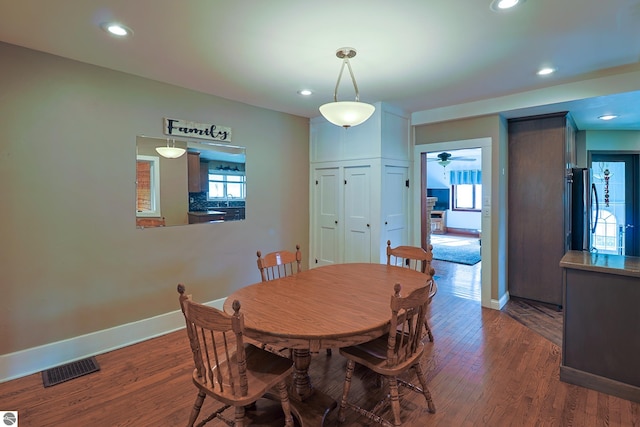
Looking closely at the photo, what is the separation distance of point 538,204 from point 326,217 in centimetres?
265

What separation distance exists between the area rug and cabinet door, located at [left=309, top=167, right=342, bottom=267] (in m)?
3.08

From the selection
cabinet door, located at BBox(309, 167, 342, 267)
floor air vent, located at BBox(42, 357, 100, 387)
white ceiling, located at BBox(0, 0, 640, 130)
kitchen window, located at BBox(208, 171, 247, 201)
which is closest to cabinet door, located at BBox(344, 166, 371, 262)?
cabinet door, located at BBox(309, 167, 342, 267)

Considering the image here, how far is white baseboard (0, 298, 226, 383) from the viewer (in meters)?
2.46

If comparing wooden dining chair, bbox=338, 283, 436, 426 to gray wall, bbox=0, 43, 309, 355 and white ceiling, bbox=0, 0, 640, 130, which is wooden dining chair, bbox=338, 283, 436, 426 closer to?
white ceiling, bbox=0, 0, 640, 130

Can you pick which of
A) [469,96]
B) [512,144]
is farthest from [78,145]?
[512,144]

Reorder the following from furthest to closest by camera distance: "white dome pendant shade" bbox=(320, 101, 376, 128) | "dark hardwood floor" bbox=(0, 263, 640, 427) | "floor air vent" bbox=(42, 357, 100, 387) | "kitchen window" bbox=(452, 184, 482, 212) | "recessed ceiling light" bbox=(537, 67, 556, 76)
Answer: "kitchen window" bbox=(452, 184, 482, 212) → "recessed ceiling light" bbox=(537, 67, 556, 76) → "floor air vent" bbox=(42, 357, 100, 387) → "white dome pendant shade" bbox=(320, 101, 376, 128) → "dark hardwood floor" bbox=(0, 263, 640, 427)

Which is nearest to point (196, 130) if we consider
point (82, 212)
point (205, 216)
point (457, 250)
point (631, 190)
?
point (205, 216)

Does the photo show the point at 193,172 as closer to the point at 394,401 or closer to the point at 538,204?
the point at 394,401

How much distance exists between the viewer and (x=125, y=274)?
300 centimetres

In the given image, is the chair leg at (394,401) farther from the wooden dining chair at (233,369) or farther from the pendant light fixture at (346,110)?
the pendant light fixture at (346,110)

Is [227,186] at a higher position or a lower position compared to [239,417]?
higher

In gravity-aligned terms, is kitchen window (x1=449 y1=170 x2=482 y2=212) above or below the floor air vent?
above

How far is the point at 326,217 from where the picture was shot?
15.1 feet

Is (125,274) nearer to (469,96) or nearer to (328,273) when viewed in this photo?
(328,273)
